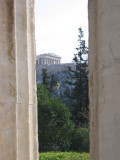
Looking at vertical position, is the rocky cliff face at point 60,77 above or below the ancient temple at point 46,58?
below

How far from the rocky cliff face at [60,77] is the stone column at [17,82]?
1318cm

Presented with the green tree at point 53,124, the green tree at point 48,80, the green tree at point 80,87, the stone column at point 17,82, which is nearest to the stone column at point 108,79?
the stone column at point 17,82

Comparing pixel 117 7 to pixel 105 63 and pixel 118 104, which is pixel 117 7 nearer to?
pixel 105 63

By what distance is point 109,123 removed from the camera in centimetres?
161

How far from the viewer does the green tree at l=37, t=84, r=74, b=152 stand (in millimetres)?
10117

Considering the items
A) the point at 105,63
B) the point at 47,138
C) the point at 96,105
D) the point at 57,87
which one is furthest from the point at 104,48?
the point at 57,87

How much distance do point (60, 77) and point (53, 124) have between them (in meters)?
7.56

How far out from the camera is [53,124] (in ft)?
33.2

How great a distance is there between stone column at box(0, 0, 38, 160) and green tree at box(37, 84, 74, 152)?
7158mm

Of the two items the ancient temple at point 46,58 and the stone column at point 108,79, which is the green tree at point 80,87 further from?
the stone column at point 108,79

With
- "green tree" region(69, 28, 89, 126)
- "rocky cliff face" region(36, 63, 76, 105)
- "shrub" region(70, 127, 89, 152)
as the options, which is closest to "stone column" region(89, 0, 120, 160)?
"shrub" region(70, 127, 89, 152)

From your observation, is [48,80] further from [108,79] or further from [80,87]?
[108,79]

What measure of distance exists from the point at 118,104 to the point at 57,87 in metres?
15.1

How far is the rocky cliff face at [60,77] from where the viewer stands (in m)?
16.7
